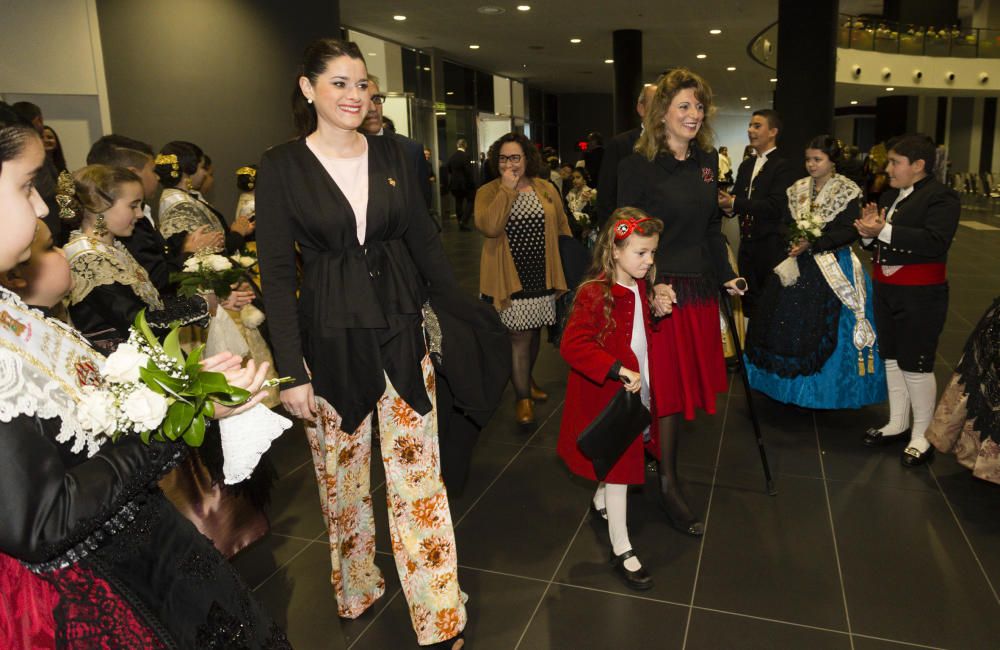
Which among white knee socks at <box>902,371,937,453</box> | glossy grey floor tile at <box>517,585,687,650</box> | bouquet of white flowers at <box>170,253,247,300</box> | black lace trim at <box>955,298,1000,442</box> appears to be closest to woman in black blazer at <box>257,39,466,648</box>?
glossy grey floor tile at <box>517,585,687,650</box>

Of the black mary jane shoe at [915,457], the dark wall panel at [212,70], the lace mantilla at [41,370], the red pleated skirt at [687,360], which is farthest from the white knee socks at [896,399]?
the dark wall panel at [212,70]

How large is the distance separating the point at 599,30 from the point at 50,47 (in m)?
11.8

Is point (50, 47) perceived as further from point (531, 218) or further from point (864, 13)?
point (864, 13)

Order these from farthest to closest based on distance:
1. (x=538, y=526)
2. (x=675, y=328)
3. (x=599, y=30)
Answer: (x=599, y=30)
(x=538, y=526)
(x=675, y=328)

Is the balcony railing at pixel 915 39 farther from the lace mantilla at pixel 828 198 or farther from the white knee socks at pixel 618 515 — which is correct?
the white knee socks at pixel 618 515

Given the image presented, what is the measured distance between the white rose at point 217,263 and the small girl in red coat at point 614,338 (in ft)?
4.85

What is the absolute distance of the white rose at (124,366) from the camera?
1214 mm

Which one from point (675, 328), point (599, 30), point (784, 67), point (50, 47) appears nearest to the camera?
point (675, 328)

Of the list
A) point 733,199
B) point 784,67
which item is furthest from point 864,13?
point 733,199

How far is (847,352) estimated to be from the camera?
13.4 ft

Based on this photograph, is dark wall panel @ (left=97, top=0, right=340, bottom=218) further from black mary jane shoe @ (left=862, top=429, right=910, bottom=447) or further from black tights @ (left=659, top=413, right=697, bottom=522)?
black mary jane shoe @ (left=862, top=429, right=910, bottom=447)

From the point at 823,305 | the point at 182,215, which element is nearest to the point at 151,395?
the point at 182,215

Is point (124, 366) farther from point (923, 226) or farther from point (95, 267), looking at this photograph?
point (923, 226)

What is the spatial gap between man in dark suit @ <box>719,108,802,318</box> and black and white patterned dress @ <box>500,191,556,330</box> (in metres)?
Answer: 1.23
